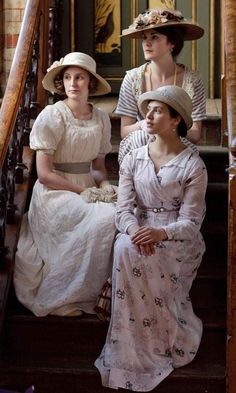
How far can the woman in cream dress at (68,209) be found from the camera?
3840 millimetres

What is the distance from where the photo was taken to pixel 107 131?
4.25 metres

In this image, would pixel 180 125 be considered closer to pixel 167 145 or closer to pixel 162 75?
pixel 167 145

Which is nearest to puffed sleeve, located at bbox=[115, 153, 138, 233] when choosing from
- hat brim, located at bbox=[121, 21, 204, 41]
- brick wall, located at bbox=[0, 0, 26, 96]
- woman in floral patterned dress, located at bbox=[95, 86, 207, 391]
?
woman in floral patterned dress, located at bbox=[95, 86, 207, 391]

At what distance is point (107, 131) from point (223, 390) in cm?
136

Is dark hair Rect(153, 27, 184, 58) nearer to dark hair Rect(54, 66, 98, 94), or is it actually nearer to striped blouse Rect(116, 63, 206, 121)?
striped blouse Rect(116, 63, 206, 121)

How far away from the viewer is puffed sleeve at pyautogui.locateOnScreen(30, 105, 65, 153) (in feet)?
13.2

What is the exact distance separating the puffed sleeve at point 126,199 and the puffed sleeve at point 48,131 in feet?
1.17

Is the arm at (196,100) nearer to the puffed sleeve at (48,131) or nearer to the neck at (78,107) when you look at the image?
the neck at (78,107)

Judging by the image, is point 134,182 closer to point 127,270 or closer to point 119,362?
point 127,270

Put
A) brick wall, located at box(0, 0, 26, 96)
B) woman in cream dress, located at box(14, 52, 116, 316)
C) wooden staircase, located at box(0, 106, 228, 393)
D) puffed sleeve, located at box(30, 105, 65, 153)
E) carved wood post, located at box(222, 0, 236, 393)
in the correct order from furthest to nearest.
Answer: brick wall, located at box(0, 0, 26, 96)
puffed sleeve, located at box(30, 105, 65, 153)
woman in cream dress, located at box(14, 52, 116, 316)
wooden staircase, located at box(0, 106, 228, 393)
carved wood post, located at box(222, 0, 236, 393)

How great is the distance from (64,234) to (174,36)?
45.6 inches

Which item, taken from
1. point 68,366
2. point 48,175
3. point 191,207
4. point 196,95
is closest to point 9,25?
point 196,95

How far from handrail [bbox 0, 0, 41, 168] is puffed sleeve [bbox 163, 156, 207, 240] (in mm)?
772

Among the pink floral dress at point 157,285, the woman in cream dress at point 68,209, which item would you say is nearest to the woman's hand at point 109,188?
the woman in cream dress at point 68,209
